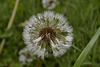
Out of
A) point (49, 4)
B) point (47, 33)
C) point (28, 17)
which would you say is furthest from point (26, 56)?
Answer: point (49, 4)

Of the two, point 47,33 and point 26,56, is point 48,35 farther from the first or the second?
point 26,56

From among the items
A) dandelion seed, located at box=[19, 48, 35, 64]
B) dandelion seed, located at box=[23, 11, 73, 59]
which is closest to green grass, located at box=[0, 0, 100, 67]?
dandelion seed, located at box=[19, 48, 35, 64]

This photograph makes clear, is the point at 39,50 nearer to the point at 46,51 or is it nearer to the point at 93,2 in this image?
the point at 46,51

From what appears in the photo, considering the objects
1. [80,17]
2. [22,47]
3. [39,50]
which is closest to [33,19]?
[39,50]

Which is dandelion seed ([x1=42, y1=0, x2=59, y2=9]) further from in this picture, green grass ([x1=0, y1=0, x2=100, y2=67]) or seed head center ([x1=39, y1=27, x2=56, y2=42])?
seed head center ([x1=39, y1=27, x2=56, y2=42])

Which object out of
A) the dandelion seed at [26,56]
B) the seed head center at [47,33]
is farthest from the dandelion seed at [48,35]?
the dandelion seed at [26,56]

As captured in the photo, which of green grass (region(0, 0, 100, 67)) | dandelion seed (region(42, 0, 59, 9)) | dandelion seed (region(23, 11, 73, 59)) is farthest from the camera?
dandelion seed (region(42, 0, 59, 9))

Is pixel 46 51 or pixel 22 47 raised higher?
pixel 22 47

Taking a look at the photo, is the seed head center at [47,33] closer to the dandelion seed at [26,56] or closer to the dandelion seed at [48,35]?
the dandelion seed at [48,35]
